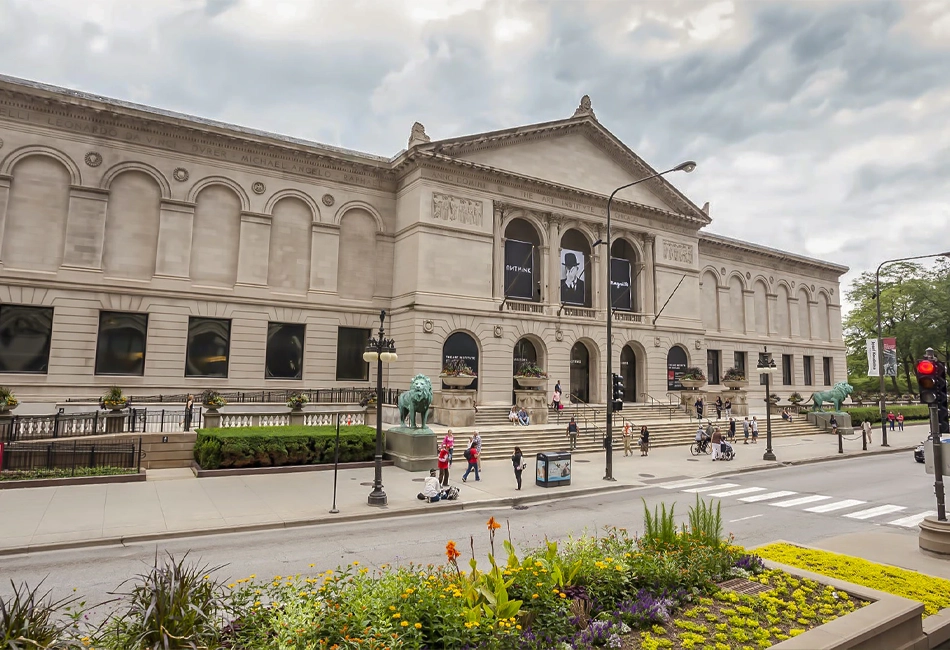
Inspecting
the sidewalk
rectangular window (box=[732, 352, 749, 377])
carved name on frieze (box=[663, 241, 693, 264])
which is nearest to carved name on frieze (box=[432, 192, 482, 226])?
the sidewalk

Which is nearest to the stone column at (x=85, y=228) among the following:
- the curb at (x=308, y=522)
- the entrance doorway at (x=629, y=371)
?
the curb at (x=308, y=522)

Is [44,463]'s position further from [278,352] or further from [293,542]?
[278,352]

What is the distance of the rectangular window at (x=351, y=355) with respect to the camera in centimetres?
3547

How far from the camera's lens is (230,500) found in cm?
1653

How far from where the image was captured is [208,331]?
3183cm

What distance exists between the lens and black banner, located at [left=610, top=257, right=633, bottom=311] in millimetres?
43316

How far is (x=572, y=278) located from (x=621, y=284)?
5.24 metres

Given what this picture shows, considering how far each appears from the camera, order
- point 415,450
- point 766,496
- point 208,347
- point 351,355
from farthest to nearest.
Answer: point 351,355, point 208,347, point 415,450, point 766,496

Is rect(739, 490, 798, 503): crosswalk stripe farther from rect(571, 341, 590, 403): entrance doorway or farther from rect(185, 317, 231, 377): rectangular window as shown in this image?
rect(185, 317, 231, 377): rectangular window

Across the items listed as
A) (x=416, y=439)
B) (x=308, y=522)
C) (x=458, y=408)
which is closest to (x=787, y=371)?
(x=458, y=408)

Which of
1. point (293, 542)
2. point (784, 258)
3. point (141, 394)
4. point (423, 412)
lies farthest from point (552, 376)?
point (784, 258)

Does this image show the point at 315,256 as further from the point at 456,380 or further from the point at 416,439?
the point at 416,439

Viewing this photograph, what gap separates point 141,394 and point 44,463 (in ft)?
36.7

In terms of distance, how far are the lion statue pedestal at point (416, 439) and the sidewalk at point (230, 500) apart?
62cm
